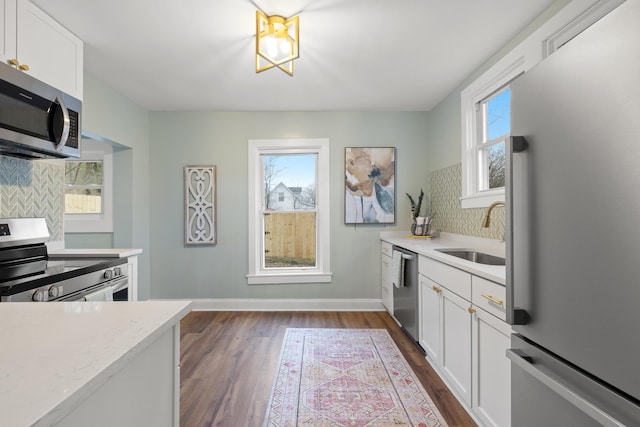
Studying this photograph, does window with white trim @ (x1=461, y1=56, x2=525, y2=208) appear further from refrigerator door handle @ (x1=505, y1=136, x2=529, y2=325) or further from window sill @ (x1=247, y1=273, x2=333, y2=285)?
window sill @ (x1=247, y1=273, x2=333, y2=285)

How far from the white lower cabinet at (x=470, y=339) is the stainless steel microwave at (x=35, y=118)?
2.57 metres

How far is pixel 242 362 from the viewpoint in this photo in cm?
248

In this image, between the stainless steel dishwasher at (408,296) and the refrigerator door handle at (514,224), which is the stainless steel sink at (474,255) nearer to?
the stainless steel dishwasher at (408,296)

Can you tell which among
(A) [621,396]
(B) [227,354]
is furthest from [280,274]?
(A) [621,396]

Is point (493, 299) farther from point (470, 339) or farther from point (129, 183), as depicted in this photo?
point (129, 183)

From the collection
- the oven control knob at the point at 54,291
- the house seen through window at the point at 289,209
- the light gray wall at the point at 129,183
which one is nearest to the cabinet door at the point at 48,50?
the light gray wall at the point at 129,183

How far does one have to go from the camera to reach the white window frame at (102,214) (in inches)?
137

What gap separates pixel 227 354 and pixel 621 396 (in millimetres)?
2543

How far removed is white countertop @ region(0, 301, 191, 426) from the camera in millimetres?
410

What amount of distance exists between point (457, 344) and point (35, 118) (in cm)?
282

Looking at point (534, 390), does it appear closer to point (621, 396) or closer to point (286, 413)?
point (621, 396)

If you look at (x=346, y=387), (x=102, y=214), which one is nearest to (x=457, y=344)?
(x=346, y=387)

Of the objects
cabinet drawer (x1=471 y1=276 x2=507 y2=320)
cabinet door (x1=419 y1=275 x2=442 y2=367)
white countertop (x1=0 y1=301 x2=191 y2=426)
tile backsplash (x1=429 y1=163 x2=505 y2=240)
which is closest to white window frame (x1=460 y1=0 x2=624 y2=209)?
tile backsplash (x1=429 y1=163 x2=505 y2=240)

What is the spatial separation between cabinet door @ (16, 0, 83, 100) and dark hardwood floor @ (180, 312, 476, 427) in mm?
2221
